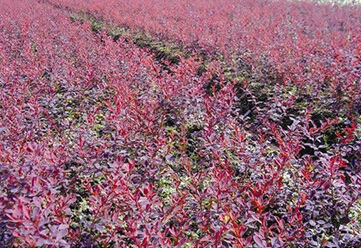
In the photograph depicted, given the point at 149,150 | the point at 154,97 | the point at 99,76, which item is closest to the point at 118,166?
the point at 149,150

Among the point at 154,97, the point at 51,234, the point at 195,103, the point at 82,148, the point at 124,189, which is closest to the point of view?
the point at 51,234

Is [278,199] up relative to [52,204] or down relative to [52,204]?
up

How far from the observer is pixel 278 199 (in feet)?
8.38

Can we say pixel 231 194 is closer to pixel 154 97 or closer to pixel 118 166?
pixel 118 166

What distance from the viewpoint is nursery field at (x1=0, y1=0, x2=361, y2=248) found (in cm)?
211

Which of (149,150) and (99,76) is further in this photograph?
(99,76)

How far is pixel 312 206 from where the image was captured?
2.29 meters

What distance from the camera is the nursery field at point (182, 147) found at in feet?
6.93

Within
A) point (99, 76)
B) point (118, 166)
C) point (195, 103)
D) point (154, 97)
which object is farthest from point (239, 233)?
point (99, 76)

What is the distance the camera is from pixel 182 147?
10.0ft

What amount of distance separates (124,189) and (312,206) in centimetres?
128

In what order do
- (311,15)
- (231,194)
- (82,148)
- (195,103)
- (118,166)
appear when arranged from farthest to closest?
(311,15) < (195,103) < (82,148) < (231,194) < (118,166)

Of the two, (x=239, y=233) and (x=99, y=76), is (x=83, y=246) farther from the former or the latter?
(x=99, y=76)

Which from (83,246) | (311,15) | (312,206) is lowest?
(83,246)
